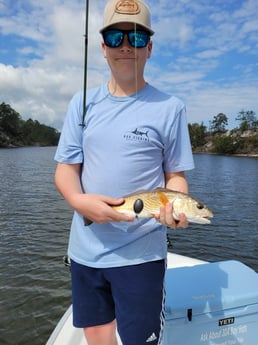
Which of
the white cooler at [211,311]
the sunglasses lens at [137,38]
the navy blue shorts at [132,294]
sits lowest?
the white cooler at [211,311]

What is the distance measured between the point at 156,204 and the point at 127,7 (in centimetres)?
126

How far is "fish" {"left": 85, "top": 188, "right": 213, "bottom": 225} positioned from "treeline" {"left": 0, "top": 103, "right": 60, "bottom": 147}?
11568 cm

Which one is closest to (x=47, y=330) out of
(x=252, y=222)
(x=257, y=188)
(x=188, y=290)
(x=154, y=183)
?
(x=188, y=290)

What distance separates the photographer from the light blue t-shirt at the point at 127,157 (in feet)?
7.54

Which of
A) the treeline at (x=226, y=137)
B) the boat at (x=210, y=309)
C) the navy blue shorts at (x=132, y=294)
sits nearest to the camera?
the navy blue shorts at (x=132, y=294)

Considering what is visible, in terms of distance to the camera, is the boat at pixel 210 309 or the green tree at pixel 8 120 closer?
the boat at pixel 210 309

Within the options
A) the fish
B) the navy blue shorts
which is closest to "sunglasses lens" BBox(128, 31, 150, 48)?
the fish

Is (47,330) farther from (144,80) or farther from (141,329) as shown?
(144,80)

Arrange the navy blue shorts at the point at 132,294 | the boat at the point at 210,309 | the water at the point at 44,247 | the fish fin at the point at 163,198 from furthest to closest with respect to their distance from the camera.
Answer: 1. the water at the point at 44,247
2. the boat at the point at 210,309
3. the navy blue shorts at the point at 132,294
4. the fish fin at the point at 163,198

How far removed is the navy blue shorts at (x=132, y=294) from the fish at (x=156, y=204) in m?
0.37

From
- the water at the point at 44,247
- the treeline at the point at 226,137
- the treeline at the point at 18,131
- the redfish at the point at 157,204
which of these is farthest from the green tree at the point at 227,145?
the redfish at the point at 157,204

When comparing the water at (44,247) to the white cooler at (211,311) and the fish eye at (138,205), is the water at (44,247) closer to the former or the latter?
the white cooler at (211,311)

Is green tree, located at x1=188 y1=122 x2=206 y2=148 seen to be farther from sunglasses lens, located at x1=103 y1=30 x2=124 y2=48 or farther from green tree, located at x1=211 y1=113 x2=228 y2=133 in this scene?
sunglasses lens, located at x1=103 y1=30 x2=124 y2=48

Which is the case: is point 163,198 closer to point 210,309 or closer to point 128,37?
point 128,37
